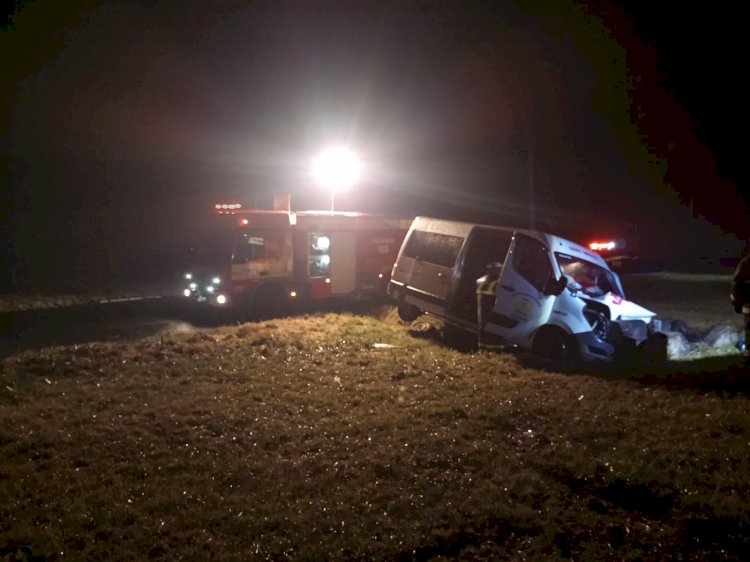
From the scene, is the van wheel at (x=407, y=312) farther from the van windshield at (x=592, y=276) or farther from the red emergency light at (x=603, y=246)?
the red emergency light at (x=603, y=246)

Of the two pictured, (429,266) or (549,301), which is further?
(429,266)

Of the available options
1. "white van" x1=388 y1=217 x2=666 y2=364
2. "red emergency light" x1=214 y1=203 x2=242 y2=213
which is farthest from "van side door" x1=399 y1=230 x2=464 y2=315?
"red emergency light" x1=214 y1=203 x2=242 y2=213

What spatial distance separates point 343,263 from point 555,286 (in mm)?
7242

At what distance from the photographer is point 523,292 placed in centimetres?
1109

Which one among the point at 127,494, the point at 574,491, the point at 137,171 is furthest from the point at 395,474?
the point at 137,171

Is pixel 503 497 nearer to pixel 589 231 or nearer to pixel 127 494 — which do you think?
pixel 127 494

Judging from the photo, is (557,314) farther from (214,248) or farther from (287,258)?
(214,248)

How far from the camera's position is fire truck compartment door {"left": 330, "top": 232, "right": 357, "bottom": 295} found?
55.4 ft

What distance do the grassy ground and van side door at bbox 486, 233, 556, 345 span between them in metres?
1.14

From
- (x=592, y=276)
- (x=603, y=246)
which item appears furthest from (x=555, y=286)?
(x=603, y=246)

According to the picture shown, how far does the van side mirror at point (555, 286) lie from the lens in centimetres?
1085

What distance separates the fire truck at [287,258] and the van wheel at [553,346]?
6.75m

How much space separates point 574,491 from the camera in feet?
18.1

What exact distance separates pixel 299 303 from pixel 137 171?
92.7ft
